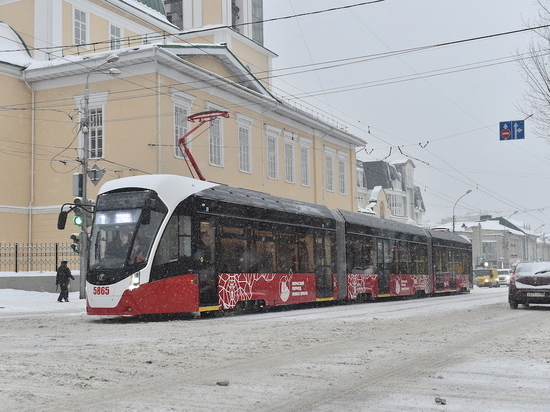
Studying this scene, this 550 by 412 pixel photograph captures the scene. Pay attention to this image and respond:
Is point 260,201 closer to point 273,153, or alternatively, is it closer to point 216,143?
point 216,143

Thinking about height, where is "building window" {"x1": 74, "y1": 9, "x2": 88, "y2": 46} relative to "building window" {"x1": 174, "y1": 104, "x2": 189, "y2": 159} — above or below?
above

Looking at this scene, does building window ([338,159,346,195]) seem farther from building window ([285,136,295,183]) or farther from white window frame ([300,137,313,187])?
building window ([285,136,295,183])

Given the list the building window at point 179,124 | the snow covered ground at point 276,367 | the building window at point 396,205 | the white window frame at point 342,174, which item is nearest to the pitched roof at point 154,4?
the building window at point 179,124

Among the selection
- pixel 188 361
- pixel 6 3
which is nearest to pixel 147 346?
pixel 188 361

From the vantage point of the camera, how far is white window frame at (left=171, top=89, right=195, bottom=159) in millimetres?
33531

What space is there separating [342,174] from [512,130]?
26.2m

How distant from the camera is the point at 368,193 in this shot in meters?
89.6

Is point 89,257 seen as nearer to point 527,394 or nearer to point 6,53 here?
point 527,394

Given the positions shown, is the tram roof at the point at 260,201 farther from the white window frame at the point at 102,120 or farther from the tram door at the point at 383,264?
the white window frame at the point at 102,120

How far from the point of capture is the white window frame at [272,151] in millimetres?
42000

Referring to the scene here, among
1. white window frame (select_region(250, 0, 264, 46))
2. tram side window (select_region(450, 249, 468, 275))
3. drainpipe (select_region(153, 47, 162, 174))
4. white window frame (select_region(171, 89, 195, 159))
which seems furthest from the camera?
white window frame (select_region(250, 0, 264, 46))

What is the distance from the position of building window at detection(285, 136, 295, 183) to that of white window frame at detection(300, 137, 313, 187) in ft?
4.47

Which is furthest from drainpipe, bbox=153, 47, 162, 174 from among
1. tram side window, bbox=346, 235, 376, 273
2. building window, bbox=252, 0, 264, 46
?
building window, bbox=252, 0, 264, 46

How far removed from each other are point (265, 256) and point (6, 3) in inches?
1006
